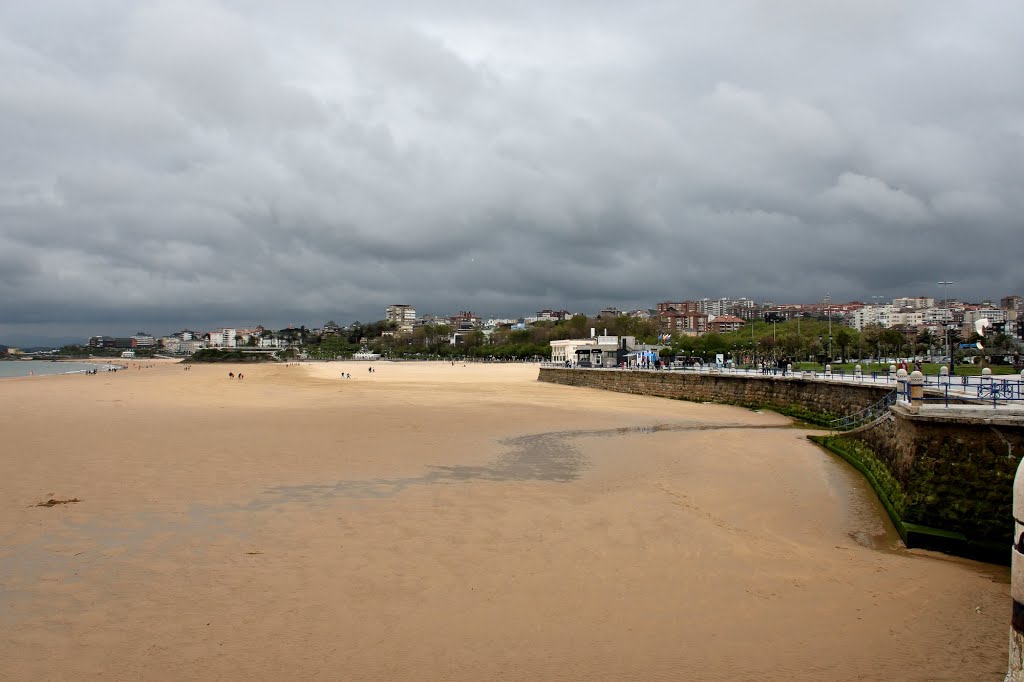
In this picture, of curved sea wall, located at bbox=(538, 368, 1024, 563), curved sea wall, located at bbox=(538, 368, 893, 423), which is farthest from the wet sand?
curved sea wall, located at bbox=(538, 368, 893, 423)

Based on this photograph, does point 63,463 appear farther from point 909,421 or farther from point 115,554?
point 909,421

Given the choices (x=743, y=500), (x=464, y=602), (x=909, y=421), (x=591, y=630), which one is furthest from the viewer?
(x=743, y=500)

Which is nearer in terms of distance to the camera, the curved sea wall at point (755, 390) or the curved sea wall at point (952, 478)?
the curved sea wall at point (952, 478)

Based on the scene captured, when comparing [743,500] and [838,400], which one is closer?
[743,500]

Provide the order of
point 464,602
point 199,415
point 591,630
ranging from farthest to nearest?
1. point 199,415
2. point 464,602
3. point 591,630

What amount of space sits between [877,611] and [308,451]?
17285 millimetres

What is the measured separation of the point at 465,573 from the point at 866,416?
20508 millimetres

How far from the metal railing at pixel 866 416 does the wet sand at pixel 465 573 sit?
9.08 feet

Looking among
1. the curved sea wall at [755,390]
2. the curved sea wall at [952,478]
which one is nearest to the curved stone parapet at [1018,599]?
the curved sea wall at [952,478]

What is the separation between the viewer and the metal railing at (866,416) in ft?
68.5

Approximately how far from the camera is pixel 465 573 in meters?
10.2

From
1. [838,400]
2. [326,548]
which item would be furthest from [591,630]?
[838,400]

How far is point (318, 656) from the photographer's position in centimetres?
733

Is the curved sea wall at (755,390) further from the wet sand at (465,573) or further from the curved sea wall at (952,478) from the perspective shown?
the curved sea wall at (952,478)
